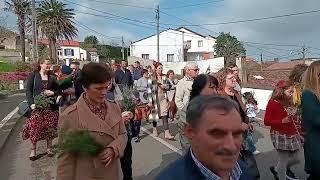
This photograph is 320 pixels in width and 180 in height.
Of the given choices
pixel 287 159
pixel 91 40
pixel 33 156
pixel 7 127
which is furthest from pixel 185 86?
pixel 91 40

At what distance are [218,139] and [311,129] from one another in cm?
213

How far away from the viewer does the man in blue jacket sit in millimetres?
1878

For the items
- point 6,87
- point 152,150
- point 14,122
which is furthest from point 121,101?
point 6,87

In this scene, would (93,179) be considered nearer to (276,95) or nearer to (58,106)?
(276,95)

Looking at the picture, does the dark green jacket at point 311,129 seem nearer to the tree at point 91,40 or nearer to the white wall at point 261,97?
the white wall at point 261,97

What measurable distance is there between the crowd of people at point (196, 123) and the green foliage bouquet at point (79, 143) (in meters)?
0.05

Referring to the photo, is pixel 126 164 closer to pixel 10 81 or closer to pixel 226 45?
pixel 10 81

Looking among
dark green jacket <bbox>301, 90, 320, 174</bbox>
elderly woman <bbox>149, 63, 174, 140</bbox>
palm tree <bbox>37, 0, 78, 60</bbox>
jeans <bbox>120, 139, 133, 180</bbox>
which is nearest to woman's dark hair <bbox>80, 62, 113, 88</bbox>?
dark green jacket <bbox>301, 90, 320, 174</bbox>

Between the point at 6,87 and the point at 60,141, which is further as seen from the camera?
the point at 6,87

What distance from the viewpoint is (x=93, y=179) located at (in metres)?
3.47

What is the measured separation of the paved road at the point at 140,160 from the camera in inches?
274

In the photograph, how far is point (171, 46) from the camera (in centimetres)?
A: 8019

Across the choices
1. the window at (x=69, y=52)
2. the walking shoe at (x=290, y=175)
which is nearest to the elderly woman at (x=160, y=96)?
the walking shoe at (x=290, y=175)

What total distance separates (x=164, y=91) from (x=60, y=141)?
798 centimetres
